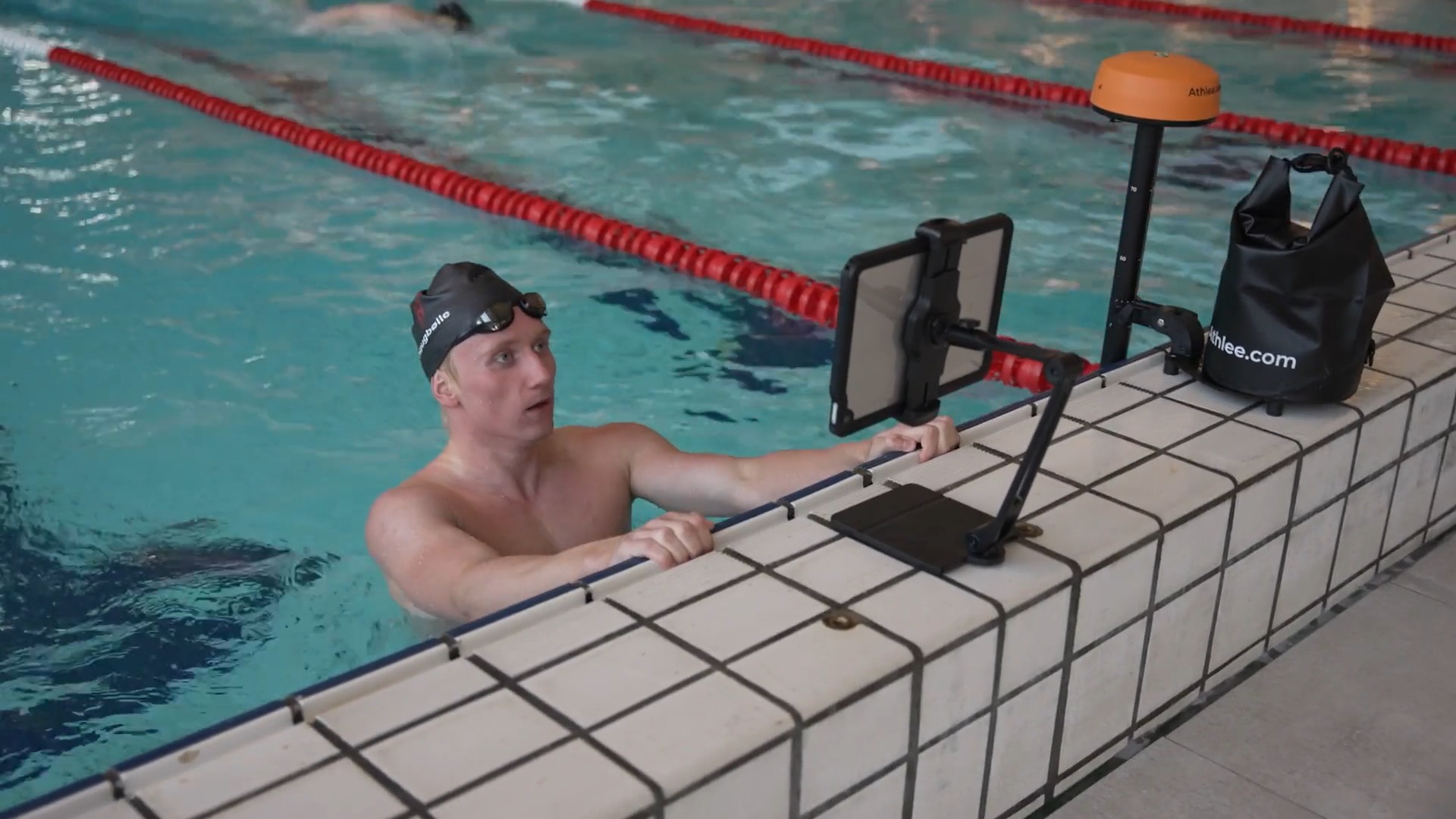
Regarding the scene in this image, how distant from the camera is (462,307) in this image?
2.54 m

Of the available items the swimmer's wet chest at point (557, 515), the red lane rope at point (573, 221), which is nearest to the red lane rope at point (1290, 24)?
the red lane rope at point (573, 221)

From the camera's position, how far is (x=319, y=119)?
823 cm

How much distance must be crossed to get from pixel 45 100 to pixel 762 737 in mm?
8788

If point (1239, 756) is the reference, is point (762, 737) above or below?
above

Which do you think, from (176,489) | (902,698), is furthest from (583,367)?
A: (902,698)

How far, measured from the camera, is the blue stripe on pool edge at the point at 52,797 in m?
1.33

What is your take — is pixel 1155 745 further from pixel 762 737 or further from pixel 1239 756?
pixel 762 737

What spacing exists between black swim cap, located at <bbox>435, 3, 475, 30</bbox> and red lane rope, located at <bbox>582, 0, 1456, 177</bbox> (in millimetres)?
1422

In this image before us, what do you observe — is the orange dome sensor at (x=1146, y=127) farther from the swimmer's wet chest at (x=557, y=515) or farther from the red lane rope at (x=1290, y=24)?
the red lane rope at (x=1290, y=24)

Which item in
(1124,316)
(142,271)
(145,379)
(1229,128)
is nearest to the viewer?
(1124,316)

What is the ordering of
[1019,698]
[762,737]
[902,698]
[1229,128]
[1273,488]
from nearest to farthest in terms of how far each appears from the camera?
[762,737] < [902,698] < [1019,698] < [1273,488] < [1229,128]

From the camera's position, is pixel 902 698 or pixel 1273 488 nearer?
pixel 902 698

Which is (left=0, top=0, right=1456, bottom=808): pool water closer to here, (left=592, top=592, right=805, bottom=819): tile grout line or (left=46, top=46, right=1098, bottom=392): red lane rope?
(left=46, top=46, right=1098, bottom=392): red lane rope

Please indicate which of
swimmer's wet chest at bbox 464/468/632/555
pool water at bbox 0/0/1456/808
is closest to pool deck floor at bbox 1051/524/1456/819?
swimmer's wet chest at bbox 464/468/632/555
